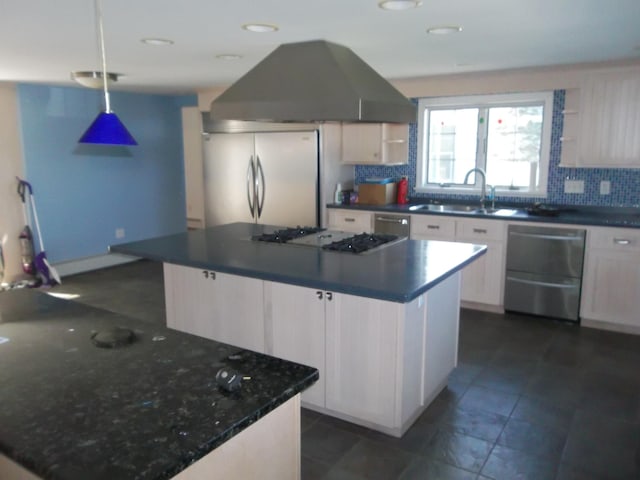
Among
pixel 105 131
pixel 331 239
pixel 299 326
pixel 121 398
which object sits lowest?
pixel 299 326

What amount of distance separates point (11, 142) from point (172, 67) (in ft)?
7.81

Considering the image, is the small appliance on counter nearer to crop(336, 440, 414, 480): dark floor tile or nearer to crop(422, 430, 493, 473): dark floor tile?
crop(422, 430, 493, 473): dark floor tile

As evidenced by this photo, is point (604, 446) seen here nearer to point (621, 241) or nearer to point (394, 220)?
point (621, 241)

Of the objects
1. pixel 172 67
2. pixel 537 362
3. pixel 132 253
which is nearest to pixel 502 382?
pixel 537 362

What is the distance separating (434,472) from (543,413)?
896 millimetres

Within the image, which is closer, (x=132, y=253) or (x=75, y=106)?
(x=132, y=253)

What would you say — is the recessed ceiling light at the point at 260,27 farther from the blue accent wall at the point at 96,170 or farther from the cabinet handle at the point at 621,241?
the blue accent wall at the point at 96,170

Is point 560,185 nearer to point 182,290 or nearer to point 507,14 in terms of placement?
point 507,14

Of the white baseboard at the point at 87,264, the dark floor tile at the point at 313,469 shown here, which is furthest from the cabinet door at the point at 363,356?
the white baseboard at the point at 87,264

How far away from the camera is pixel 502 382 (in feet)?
10.8

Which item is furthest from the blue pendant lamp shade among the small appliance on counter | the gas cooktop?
the small appliance on counter

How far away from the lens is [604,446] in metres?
2.56

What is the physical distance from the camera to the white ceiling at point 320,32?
2414mm

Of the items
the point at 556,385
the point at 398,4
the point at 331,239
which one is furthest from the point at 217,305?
the point at 556,385
